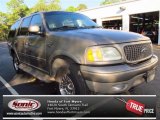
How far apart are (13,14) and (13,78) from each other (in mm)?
57282

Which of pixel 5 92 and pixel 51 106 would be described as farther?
pixel 5 92

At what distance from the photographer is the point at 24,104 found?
3.70 m

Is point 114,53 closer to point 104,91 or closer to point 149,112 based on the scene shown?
point 104,91

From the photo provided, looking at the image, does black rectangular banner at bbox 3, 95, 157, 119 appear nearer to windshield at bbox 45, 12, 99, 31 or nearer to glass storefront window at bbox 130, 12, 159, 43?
windshield at bbox 45, 12, 99, 31

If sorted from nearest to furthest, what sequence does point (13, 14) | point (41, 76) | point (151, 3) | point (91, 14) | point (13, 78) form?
point (41, 76) < point (13, 78) < point (151, 3) < point (91, 14) < point (13, 14)

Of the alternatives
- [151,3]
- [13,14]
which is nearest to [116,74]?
[151,3]

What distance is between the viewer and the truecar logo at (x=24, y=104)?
3.59 metres

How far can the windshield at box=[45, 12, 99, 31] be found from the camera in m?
5.28

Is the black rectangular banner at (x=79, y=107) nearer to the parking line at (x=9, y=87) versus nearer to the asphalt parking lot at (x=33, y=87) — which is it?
the asphalt parking lot at (x=33, y=87)

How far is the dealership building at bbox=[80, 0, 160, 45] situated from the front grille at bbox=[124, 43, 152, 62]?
52.5ft

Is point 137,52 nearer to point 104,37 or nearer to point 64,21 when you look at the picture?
point 104,37

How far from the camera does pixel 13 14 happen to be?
61188 mm

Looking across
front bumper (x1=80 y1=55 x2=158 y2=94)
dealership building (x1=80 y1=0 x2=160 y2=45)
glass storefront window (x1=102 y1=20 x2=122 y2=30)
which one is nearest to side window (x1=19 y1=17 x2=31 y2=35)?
front bumper (x1=80 y1=55 x2=158 y2=94)

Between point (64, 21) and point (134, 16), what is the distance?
18090 millimetres
